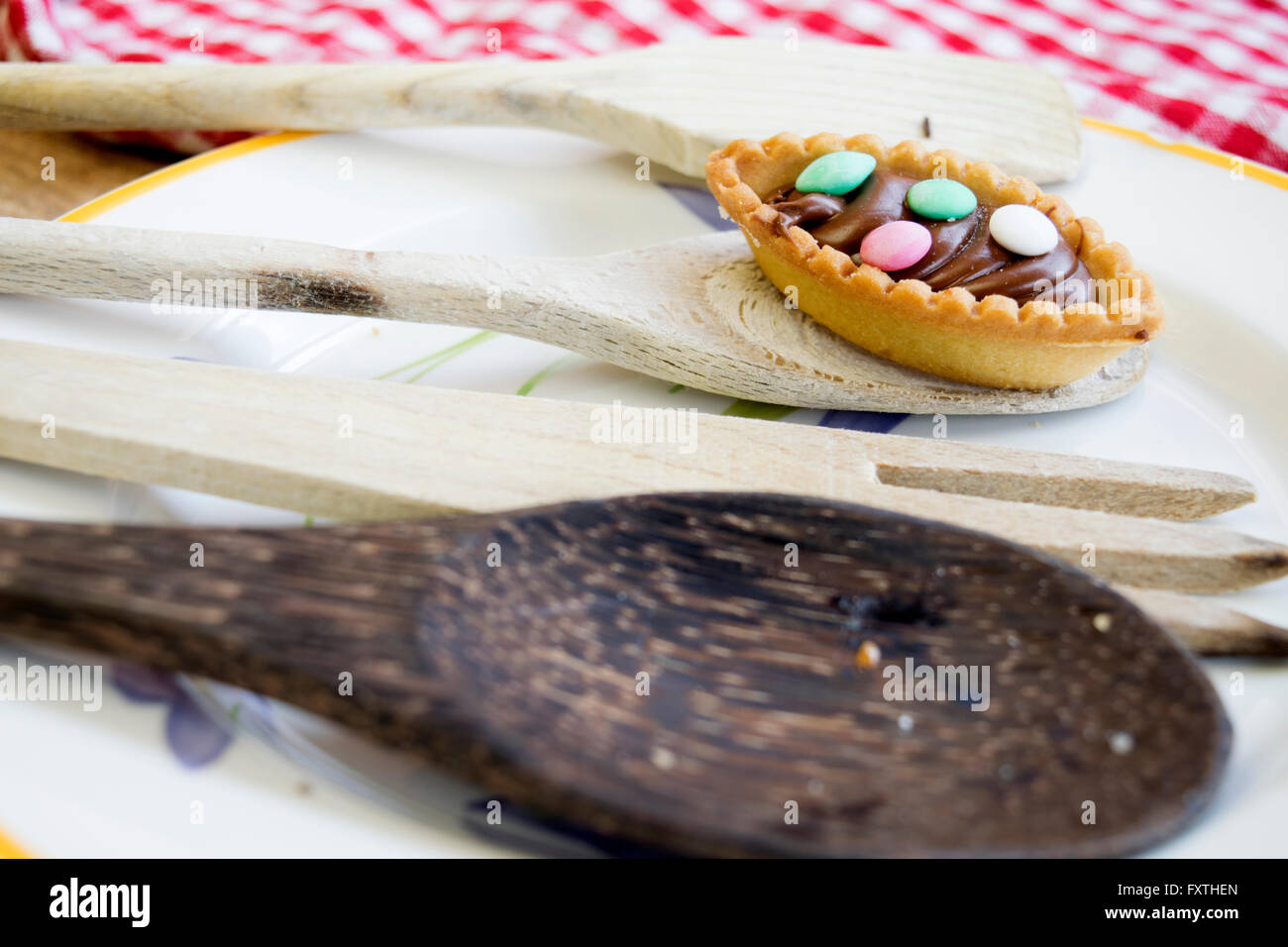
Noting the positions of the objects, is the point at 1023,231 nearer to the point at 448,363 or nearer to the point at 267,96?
the point at 448,363

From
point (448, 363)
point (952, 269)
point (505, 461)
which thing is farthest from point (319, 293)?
point (952, 269)

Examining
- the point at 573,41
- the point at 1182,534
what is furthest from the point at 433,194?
the point at 1182,534

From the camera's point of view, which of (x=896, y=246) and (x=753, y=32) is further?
(x=753, y=32)

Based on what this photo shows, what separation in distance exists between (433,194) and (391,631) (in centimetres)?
83

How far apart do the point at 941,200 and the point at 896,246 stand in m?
0.08

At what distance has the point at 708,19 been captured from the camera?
69.8 inches

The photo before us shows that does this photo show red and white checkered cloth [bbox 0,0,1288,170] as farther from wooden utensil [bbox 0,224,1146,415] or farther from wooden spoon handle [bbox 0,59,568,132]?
wooden utensil [bbox 0,224,1146,415]

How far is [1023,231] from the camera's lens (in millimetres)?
961

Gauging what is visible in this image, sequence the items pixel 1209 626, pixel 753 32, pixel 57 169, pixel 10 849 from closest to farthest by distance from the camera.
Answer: pixel 10 849
pixel 1209 626
pixel 57 169
pixel 753 32

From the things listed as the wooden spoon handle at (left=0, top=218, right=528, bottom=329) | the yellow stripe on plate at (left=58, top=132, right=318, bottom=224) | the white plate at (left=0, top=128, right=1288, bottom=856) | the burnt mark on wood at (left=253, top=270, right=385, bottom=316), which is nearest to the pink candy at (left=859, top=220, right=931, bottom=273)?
the white plate at (left=0, top=128, right=1288, bottom=856)

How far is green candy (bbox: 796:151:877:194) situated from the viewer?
3.35ft

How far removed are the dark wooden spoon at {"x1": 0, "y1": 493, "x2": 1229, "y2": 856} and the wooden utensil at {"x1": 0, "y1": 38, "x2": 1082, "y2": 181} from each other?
0.72 meters

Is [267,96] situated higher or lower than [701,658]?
higher

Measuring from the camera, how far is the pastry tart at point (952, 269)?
923mm
